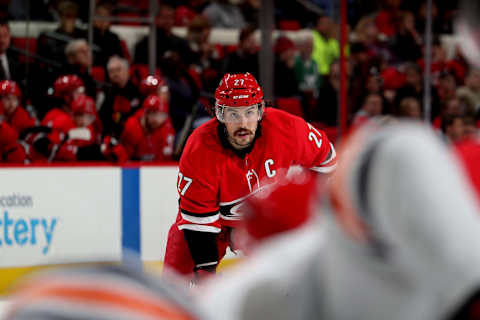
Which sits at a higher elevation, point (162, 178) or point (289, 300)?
→ point (289, 300)

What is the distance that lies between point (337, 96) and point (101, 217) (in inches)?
72.5

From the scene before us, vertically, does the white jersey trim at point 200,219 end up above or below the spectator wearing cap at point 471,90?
below

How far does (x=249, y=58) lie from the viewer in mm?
4715

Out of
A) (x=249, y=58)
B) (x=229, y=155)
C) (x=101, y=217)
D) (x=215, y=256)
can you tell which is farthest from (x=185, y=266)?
(x=249, y=58)

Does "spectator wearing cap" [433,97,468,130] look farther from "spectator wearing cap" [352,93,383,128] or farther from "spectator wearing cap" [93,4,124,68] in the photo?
"spectator wearing cap" [93,4,124,68]

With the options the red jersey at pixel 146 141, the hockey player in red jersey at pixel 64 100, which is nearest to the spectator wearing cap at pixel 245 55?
the red jersey at pixel 146 141

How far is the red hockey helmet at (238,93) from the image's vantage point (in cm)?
270

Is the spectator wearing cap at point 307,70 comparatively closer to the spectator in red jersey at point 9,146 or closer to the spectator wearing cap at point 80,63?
the spectator wearing cap at point 80,63

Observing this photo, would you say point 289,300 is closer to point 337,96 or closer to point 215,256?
point 215,256

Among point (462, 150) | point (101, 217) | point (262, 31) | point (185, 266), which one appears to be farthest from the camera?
point (262, 31)

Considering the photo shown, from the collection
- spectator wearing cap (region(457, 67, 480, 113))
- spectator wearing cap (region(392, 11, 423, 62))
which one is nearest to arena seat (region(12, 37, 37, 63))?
spectator wearing cap (region(392, 11, 423, 62))

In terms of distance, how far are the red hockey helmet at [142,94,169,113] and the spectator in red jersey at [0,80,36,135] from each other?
677mm

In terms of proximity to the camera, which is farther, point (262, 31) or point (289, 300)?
point (262, 31)

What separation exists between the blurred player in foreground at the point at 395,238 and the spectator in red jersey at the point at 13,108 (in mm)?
3723
